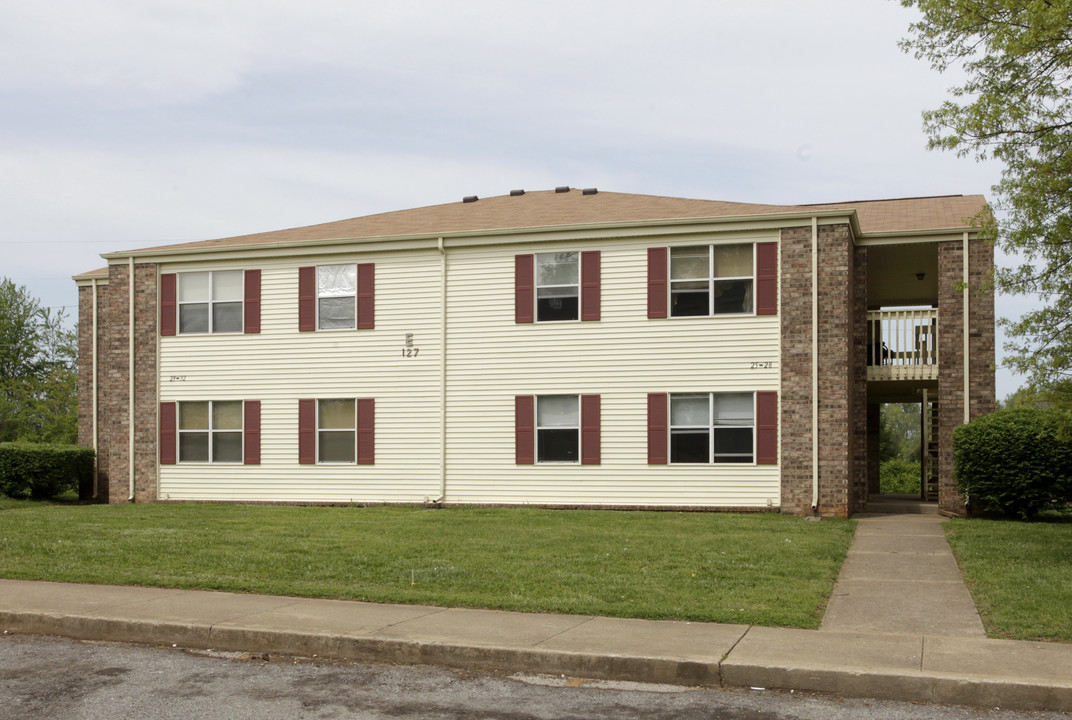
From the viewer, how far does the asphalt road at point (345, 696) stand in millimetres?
6473

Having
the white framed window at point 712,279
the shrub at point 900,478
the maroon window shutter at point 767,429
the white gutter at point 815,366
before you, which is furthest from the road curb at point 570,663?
the shrub at point 900,478

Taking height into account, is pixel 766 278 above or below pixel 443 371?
above

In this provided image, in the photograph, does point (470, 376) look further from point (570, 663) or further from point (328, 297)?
point (570, 663)

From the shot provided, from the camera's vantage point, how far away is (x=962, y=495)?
18953mm

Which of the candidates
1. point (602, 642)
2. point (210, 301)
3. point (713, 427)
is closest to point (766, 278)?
point (713, 427)

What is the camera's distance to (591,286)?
2014 cm

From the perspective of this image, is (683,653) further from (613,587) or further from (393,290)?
(393,290)

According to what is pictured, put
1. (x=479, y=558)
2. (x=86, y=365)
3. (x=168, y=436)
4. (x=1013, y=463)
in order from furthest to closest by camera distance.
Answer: (x=86, y=365) → (x=168, y=436) → (x=1013, y=463) → (x=479, y=558)

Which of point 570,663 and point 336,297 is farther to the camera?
point 336,297

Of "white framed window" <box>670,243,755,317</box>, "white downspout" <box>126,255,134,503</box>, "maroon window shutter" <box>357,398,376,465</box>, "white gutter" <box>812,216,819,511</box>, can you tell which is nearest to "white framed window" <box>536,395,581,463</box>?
"white framed window" <box>670,243,755,317</box>

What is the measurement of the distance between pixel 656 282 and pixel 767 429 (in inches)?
136

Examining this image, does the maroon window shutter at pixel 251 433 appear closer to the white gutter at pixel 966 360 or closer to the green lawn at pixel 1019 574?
the green lawn at pixel 1019 574

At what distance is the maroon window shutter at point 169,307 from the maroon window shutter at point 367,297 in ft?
14.4

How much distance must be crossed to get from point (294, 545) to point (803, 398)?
9739mm
